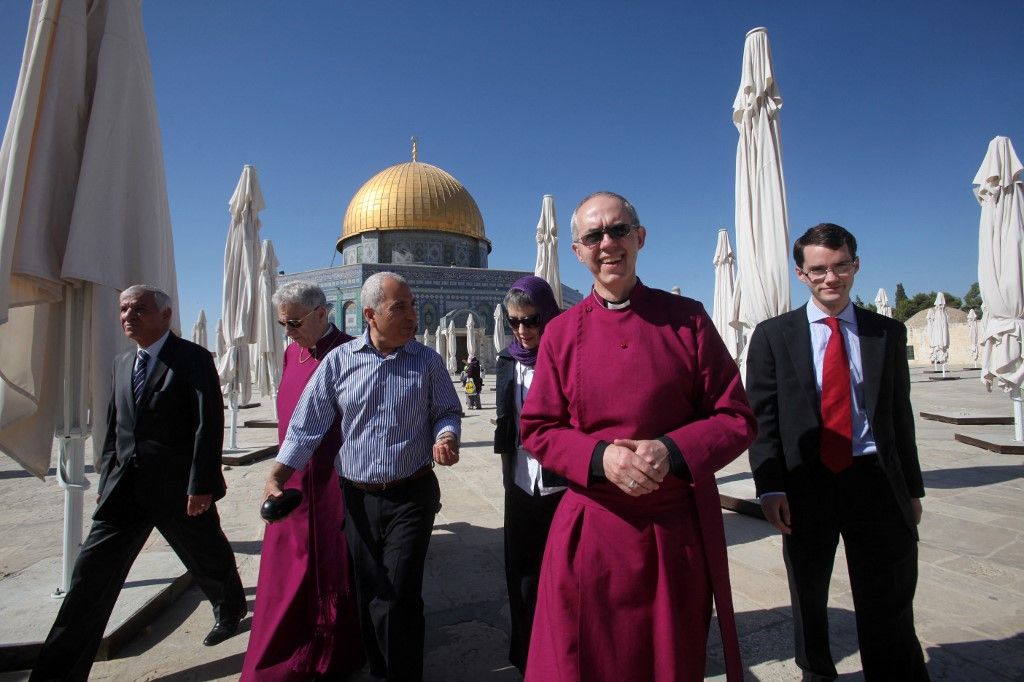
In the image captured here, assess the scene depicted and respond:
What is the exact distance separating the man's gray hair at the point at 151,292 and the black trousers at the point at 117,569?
0.80 metres

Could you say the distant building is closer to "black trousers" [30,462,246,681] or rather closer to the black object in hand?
"black trousers" [30,462,246,681]

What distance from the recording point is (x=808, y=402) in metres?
1.91

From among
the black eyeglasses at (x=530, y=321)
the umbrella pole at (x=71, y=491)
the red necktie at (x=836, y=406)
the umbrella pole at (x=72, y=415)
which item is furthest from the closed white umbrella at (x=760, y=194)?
the umbrella pole at (x=71, y=491)

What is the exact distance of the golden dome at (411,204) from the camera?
123 ft

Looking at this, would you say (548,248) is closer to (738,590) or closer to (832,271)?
(738,590)

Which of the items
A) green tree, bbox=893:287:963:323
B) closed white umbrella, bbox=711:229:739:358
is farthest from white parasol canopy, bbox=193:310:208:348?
green tree, bbox=893:287:963:323

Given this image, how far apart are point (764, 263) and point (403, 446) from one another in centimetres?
347

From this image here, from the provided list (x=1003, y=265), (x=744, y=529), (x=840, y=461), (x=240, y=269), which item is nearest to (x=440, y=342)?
(x=240, y=269)

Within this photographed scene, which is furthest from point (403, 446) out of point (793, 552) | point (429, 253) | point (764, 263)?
point (429, 253)

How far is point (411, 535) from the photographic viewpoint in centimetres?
205

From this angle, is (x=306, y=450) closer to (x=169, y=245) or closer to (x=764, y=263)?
(x=169, y=245)

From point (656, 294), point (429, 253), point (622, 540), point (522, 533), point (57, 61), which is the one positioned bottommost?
point (522, 533)

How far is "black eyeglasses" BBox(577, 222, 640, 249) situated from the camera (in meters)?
1.45

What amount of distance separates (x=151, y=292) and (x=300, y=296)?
0.69 m
